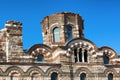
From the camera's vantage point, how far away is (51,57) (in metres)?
39.4

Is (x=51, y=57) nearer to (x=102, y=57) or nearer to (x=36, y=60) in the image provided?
(x=36, y=60)

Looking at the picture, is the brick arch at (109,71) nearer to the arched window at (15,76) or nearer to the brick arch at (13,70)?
the brick arch at (13,70)

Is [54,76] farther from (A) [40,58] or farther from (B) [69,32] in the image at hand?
(B) [69,32]

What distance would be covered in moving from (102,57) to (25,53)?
796 centimetres

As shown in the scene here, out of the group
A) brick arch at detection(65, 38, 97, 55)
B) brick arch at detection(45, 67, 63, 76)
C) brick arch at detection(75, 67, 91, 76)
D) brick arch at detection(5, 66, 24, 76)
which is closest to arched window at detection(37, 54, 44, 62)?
brick arch at detection(45, 67, 63, 76)

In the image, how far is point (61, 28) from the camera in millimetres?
42062

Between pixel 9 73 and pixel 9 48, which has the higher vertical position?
pixel 9 48

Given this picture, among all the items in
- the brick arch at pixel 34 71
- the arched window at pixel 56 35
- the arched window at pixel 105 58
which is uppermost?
the arched window at pixel 56 35

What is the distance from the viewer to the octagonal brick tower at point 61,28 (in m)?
41.9

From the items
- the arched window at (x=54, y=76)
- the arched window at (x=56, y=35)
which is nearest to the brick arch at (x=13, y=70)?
the arched window at (x=54, y=76)

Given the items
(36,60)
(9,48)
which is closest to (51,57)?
(36,60)

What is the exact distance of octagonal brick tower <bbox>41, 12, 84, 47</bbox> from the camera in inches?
1650

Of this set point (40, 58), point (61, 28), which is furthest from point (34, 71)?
point (61, 28)

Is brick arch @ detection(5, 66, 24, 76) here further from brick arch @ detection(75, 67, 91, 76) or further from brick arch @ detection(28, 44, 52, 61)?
brick arch @ detection(75, 67, 91, 76)
